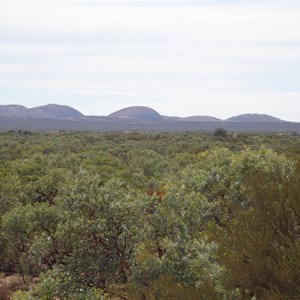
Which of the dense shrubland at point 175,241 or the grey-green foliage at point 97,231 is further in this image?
the grey-green foliage at point 97,231

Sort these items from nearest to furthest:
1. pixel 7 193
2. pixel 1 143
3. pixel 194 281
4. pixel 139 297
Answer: pixel 139 297 < pixel 194 281 < pixel 7 193 < pixel 1 143

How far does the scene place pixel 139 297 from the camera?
991cm

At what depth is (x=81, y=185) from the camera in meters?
12.5

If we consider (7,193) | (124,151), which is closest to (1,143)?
(124,151)

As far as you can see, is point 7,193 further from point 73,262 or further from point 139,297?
point 139,297

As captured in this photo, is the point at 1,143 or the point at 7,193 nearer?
the point at 7,193

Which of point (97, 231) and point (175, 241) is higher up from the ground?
point (97, 231)

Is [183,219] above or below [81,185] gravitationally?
below

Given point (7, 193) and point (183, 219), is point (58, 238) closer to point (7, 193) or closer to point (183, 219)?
point (183, 219)

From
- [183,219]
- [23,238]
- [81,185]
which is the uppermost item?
[81,185]

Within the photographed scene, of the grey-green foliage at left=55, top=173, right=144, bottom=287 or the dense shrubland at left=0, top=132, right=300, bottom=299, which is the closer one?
the dense shrubland at left=0, top=132, right=300, bottom=299

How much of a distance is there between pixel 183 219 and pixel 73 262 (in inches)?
131

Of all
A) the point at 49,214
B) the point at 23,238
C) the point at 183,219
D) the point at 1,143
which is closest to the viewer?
the point at 183,219

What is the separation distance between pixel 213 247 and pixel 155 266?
1.53m
